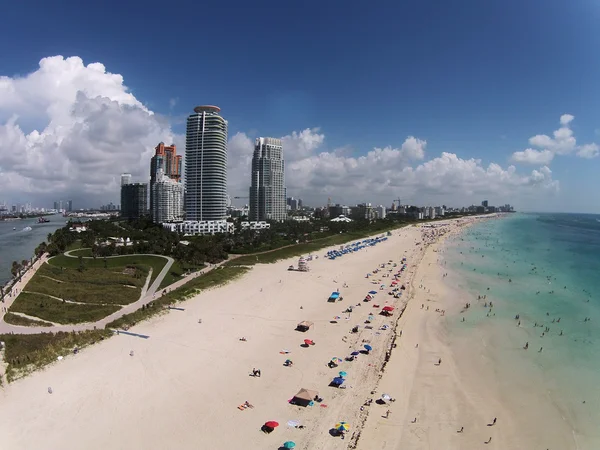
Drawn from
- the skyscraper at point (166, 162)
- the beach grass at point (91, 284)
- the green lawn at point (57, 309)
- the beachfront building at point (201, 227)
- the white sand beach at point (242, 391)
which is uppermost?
the skyscraper at point (166, 162)

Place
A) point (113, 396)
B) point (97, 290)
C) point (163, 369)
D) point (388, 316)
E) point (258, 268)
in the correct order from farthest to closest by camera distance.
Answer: point (258, 268)
point (97, 290)
point (388, 316)
point (163, 369)
point (113, 396)

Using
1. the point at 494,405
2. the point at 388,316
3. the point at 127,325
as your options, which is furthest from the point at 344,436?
the point at 127,325

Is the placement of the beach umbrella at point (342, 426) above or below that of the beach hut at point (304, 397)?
below

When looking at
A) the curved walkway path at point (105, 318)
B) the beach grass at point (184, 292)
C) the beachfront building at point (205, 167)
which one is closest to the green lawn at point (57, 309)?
the curved walkway path at point (105, 318)

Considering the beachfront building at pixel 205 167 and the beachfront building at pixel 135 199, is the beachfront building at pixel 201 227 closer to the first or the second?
the beachfront building at pixel 205 167

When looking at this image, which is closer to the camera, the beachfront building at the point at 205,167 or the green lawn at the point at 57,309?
the green lawn at the point at 57,309

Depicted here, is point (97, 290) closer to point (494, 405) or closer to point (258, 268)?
point (258, 268)

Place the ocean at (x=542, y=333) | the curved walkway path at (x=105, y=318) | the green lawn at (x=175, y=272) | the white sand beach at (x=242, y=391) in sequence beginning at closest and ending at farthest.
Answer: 1. the white sand beach at (x=242, y=391)
2. the ocean at (x=542, y=333)
3. the curved walkway path at (x=105, y=318)
4. the green lawn at (x=175, y=272)
